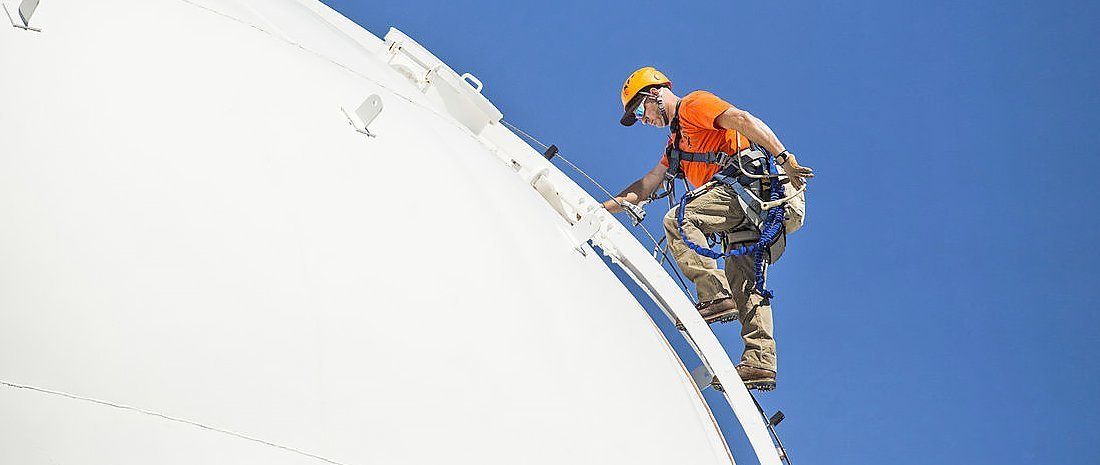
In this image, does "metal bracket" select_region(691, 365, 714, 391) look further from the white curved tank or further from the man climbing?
the white curved tank

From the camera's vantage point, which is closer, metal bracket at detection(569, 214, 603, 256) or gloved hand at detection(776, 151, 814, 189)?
metal bracket at detection(569, 214, 603, 256)

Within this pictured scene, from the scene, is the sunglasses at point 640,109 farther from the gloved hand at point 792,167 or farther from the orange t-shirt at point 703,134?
the gloved hand at point 792,167

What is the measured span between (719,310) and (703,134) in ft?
3.49

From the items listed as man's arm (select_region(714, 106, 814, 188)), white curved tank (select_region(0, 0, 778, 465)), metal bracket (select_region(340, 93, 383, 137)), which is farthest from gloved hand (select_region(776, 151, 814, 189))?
metal bracket (select_region(340, 93, 383, 137))

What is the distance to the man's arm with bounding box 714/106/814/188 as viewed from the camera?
5.74m

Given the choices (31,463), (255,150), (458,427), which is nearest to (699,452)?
(458,427)

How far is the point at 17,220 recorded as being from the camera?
2727 mm

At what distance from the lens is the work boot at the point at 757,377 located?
601 cm

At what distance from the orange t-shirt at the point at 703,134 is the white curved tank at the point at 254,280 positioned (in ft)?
6.84

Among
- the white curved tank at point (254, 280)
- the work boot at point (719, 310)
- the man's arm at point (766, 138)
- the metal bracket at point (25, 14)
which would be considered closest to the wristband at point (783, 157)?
the man's arm at point (766, 138)

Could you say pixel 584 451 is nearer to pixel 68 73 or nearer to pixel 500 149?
pixel 68 73

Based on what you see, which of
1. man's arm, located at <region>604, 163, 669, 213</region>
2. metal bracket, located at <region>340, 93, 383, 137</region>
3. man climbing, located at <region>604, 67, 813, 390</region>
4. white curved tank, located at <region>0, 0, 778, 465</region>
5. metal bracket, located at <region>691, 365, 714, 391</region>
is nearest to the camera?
white curved tank, located at <region>0, 0, 778, 465</region>

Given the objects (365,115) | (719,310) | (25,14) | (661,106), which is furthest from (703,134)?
(25,14)

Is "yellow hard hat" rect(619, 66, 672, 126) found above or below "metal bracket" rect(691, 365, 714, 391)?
above
